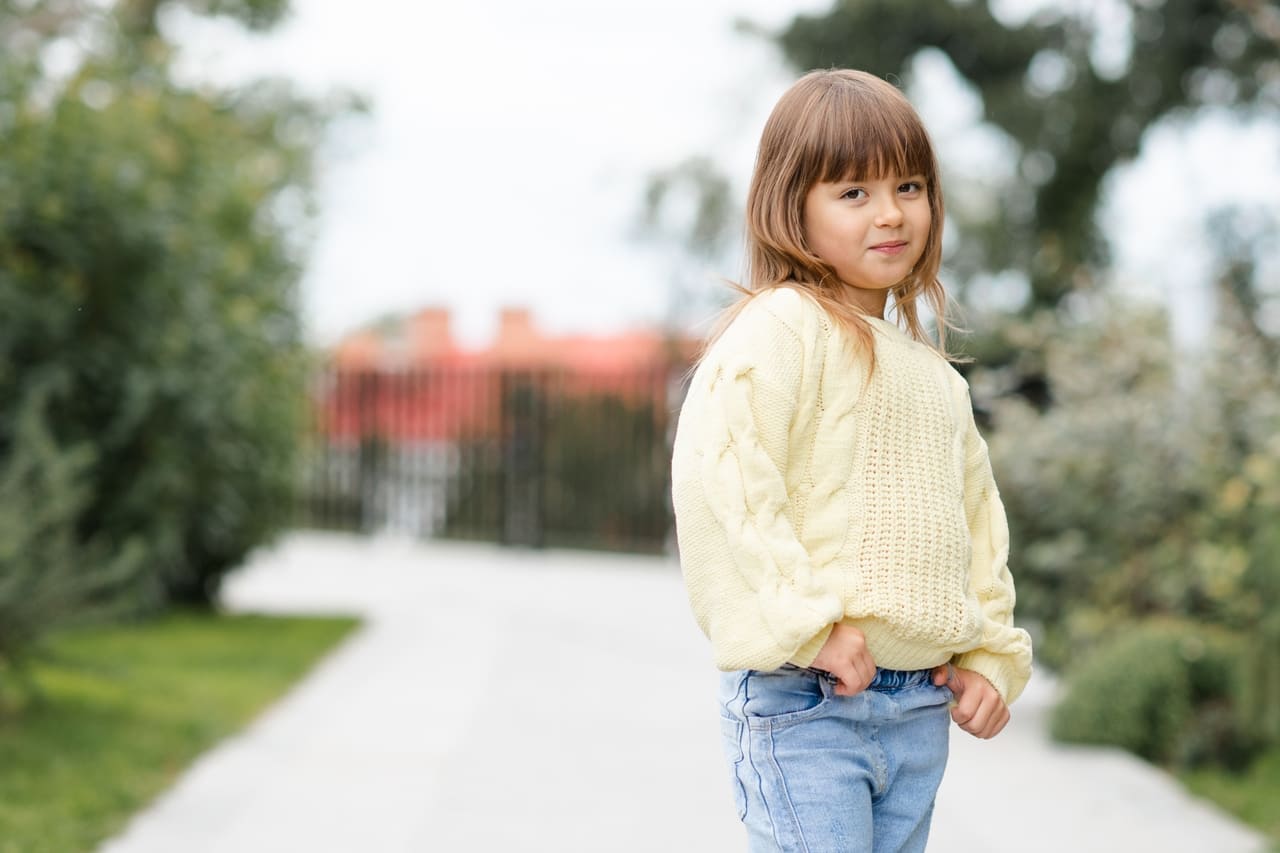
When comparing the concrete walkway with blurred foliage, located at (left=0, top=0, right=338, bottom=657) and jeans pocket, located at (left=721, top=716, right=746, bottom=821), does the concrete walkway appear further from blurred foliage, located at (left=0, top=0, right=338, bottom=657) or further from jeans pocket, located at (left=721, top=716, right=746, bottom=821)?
jeans pocket, located at (left=721, top=716, right=746, bottom=821)

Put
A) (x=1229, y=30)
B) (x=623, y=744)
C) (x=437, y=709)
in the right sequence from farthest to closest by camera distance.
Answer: (x=1229, y=30) → (x=437, y=709) → (x=623, y=744)

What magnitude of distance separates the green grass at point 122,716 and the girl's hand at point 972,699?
9.71 feet

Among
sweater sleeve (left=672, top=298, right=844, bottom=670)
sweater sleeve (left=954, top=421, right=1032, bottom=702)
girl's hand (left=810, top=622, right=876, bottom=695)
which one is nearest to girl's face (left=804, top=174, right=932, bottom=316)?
sweater sleeve (left=672, top=298, right=844, bottom=670)

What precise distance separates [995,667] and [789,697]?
36 centimetres

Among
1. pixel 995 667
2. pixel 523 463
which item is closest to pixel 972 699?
pixel 995 667

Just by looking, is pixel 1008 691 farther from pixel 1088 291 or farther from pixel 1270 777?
pixel 1088 291

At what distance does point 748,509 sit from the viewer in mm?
2232

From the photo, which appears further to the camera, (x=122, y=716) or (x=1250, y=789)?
(x=122, y=716)

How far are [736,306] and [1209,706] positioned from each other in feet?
14.4

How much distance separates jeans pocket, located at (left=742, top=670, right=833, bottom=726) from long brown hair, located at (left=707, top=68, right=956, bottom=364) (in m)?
0.49

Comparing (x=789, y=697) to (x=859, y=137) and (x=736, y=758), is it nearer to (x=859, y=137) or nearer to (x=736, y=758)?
(x=736, y=758)

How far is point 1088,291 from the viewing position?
7887 mm

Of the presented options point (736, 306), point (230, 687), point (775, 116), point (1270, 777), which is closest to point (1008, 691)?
point (736, 306)

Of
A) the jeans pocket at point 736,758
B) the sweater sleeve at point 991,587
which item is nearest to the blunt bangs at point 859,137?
the sweater sleeve at point 991,587
